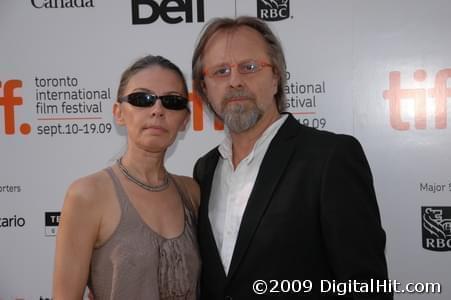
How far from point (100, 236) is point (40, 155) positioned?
4.69ft

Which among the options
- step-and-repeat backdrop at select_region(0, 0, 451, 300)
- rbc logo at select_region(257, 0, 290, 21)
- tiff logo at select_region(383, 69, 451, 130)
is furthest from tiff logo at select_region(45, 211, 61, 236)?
tiff logo at select_region(383, 69, 451, 130)

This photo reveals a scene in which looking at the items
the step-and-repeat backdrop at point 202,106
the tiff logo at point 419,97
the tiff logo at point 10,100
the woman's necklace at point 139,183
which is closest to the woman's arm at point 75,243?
the woman's necklace at point 139,183

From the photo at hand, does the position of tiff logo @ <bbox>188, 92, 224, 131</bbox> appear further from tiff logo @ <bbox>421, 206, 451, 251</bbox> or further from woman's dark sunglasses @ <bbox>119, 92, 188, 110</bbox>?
tiff logo @ <bbox>421, 206, 451, 251</bbox>

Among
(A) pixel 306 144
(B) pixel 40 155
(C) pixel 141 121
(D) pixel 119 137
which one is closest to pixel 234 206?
(A) pixel 306 144

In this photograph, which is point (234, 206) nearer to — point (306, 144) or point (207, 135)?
point (306, 144)

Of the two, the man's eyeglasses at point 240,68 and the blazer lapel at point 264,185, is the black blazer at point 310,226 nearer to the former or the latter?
the blazer lapel at point 264,185

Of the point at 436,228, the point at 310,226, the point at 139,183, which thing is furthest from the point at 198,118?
the point at 436,228

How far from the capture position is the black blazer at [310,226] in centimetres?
146

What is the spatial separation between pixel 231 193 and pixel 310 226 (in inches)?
13.3

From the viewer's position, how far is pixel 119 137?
2752 millimetres

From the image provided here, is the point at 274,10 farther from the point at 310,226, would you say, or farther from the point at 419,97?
the point at 310,226

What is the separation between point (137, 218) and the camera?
1.56 m

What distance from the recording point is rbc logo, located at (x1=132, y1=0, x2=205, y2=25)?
104 inches

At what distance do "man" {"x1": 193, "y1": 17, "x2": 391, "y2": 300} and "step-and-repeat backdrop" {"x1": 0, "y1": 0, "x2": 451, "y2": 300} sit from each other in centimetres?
91
